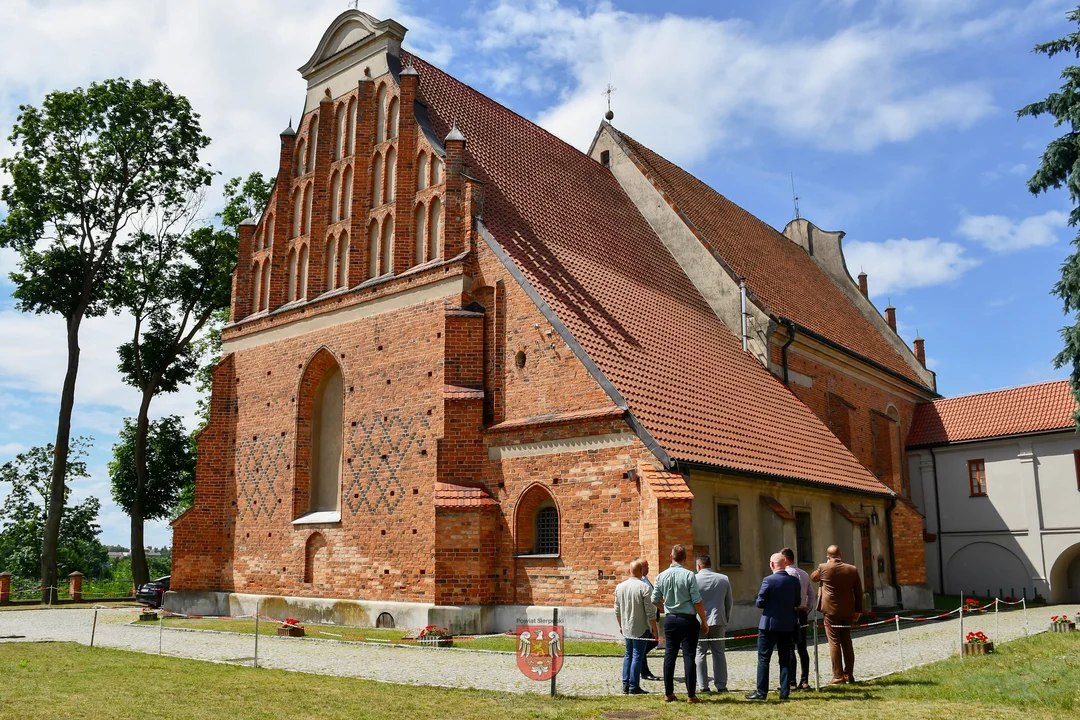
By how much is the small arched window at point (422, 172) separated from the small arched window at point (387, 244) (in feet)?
3.04

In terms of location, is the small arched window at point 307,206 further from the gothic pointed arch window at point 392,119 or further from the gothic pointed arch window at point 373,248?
the gothic pointed arch window at point 392,119

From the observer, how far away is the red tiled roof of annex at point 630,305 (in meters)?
16.4

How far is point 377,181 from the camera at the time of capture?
19719 mm

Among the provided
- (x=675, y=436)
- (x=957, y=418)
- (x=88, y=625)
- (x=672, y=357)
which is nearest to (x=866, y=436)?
(x=957, y=418)

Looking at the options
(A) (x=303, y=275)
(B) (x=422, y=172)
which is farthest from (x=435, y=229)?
(A) (x=303, y=275)

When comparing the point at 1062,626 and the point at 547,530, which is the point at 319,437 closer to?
the point at 547,530

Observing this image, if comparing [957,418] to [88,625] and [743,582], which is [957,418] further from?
[88,625]

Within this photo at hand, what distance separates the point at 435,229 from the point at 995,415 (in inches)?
787

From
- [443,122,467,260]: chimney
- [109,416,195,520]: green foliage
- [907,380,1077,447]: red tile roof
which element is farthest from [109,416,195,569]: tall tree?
[907,380,1077,447]: red tile roof

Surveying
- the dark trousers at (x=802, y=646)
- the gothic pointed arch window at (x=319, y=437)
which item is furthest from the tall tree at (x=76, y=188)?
the dark trousers at (x=802, y=646)

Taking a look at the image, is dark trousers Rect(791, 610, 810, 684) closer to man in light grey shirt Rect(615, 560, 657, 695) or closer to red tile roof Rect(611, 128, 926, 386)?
man in light grey shirt Rect(615, 560, 657, 695)

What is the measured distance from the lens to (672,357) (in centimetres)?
1830

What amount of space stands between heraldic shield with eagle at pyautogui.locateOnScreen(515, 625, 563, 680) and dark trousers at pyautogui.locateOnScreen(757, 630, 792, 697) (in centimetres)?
208

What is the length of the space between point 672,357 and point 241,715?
39.1 feet
